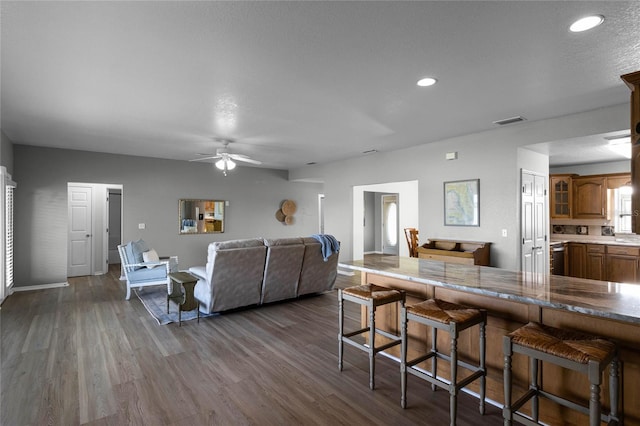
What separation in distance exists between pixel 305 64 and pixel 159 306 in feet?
13.5

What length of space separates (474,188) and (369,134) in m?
1.80

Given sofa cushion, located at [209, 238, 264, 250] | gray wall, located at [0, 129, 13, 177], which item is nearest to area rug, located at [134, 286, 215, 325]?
sofa cushion, located at [209, 238, 264, 250]

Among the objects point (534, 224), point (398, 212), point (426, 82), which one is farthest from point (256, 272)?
point (398, 212)

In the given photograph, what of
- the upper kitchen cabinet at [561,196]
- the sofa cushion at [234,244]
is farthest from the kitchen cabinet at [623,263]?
the sofa cushion at [234,244]

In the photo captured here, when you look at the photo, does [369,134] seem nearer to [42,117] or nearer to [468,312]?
[468,312]

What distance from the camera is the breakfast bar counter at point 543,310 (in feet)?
5.97

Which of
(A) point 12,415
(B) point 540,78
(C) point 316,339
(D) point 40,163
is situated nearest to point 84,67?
(A) point 12,415

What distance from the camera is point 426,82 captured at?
3098mm

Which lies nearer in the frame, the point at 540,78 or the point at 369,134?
the point at 540,78

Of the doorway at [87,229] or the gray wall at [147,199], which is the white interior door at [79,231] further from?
the gray wall at [147,199]

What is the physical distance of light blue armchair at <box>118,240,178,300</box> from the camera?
5.35 metres

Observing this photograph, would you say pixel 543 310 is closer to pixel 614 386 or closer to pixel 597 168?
pixel 614 386

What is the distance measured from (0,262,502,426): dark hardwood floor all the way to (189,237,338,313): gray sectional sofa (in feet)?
0.92

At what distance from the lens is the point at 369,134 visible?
5.10 meters
